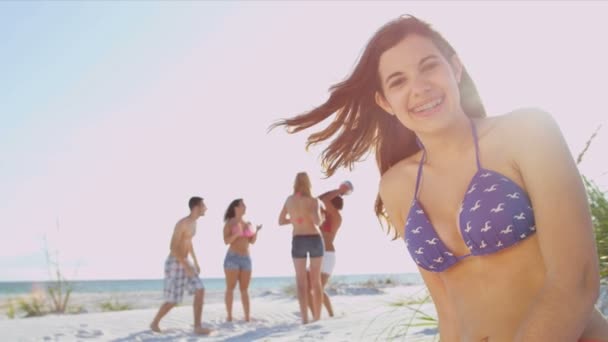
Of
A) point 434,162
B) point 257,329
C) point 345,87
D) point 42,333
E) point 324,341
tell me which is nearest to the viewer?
point 434,162

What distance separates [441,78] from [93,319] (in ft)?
25.7

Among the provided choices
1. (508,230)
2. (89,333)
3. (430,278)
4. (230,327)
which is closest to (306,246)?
(230,327)

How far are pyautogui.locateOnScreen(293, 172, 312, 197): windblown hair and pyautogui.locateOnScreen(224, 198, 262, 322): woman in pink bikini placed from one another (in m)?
1.24

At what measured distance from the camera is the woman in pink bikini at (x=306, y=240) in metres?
8.35

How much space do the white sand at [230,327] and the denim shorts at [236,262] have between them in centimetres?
83

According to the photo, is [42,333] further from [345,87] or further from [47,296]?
[345,87]

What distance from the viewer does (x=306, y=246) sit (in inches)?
329

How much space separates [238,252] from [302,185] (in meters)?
1.65

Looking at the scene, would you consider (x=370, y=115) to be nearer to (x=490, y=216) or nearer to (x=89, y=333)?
(x=490, y=216)

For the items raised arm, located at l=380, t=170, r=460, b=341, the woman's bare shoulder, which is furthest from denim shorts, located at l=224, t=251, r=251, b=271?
the woman's bare shoulder

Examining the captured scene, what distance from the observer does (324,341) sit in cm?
547

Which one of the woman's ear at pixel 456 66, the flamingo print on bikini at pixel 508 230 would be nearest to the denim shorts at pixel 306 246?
the woman's ear at pixel 456 66

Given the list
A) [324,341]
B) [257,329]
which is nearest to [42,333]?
[257,329]

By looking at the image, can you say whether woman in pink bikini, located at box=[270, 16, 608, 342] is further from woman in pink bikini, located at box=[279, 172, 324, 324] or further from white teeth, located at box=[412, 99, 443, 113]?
woman in pink bikini, located at box=[279, 172, 324, 324]
